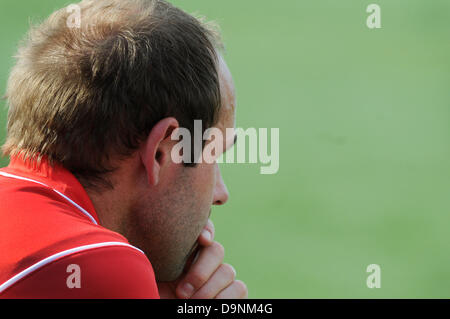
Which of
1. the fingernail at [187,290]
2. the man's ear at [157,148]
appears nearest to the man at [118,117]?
the man's ear at [157,148]

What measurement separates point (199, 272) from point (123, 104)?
0.40m

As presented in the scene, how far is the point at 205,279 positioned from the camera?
1112 mm

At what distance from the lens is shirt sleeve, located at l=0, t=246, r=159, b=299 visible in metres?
0.61

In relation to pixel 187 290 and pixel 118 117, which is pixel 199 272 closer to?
pixel 187 290

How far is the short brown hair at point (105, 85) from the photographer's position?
85cm

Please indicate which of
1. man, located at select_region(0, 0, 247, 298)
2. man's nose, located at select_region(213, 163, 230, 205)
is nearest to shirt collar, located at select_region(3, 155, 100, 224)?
man, located at select_region(0, 0, 247, 298)

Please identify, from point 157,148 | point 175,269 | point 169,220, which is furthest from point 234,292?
point 157,148

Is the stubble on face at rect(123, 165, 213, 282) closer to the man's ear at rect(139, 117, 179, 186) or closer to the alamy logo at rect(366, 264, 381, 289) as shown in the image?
the man's ear at rect(139, 117, 179, 186)

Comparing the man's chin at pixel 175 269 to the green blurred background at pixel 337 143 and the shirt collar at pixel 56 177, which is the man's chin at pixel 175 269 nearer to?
the shirt collar at pixel 56 177

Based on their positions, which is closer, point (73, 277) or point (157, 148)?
point (73, 277)

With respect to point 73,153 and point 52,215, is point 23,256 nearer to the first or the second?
point 52,215

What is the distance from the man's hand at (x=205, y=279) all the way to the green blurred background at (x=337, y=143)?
855 millimetres
